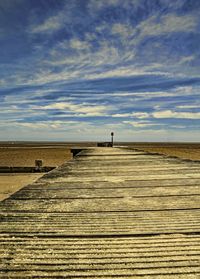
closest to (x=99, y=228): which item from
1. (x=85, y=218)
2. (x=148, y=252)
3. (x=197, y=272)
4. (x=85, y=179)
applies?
(x=85, y=218)

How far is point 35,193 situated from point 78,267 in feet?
6.64

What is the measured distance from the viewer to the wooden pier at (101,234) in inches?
59.3

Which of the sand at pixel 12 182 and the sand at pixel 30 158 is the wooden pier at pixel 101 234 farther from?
the sand at pixel 30 158

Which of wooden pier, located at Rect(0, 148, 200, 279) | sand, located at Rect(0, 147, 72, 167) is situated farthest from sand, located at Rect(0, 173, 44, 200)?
wooden pier, located at Rect(0, 148, 200, 279)

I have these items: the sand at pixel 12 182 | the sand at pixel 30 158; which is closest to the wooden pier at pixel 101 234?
the sand at pixel 12 182

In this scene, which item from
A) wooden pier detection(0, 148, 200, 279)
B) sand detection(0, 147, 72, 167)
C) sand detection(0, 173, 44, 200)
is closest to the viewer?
wooden pier detection(0, 148, 200, 279)

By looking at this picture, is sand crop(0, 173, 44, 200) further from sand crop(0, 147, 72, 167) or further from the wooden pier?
the wooden pier

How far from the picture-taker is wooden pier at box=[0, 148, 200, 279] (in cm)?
151

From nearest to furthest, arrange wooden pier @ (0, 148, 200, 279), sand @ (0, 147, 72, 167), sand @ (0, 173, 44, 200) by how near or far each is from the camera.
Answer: wooden pier @ (0, 148, 200, 279) < sand @ (0, 173, 44, 200) < sand @ (0, 147, 72, 167)

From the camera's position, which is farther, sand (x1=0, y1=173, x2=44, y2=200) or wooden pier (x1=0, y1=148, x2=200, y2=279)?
sand (x1=0, y1=173, x2=44, y2=200)

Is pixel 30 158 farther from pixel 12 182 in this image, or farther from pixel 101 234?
pixel 101 234

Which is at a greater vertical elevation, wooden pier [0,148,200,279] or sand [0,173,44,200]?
wooden pier [0,148,200,279]

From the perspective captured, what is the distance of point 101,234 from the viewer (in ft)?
6.59

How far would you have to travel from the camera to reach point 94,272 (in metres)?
1.48
